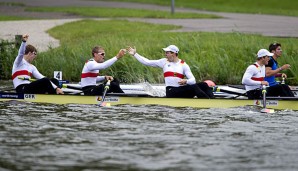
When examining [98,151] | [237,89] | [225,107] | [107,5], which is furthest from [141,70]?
[107,5]

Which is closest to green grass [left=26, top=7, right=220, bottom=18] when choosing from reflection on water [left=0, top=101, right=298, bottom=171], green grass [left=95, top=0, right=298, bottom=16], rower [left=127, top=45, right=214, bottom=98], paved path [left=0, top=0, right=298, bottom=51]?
paved path [left=0, top=0, right=298, bottom=51]

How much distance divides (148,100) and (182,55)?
719 centimetres

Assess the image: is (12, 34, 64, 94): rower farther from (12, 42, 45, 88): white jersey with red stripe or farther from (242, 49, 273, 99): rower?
(242, 49, 273, 99): rower

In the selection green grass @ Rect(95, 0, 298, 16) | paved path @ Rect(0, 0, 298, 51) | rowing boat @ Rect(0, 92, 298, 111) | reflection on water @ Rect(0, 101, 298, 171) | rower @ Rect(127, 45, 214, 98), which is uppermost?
green grass @ Rect(95, 0, 298, 16)

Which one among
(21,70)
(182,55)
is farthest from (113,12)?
(21,70)

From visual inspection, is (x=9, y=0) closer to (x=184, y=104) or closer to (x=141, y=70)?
(x=141, y=70)

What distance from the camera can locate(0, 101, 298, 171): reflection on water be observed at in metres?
16.2

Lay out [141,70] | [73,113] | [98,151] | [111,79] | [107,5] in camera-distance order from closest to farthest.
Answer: [98,151], [73,113], [111,79], [141,70], [107,5]

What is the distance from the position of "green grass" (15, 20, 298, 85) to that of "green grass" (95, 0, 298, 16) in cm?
1931

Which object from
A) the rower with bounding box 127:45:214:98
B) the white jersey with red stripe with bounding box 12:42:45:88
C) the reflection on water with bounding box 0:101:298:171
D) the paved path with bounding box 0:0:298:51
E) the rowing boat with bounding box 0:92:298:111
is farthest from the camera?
the paved path with bounding box 0:0:298:51

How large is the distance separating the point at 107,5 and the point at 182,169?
135 ft

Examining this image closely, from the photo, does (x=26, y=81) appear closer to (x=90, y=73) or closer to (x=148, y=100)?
(x=90, y=73)

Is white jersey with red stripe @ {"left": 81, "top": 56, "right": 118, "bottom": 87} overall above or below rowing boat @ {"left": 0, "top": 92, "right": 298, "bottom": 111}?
above

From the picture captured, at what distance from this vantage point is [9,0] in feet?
189
